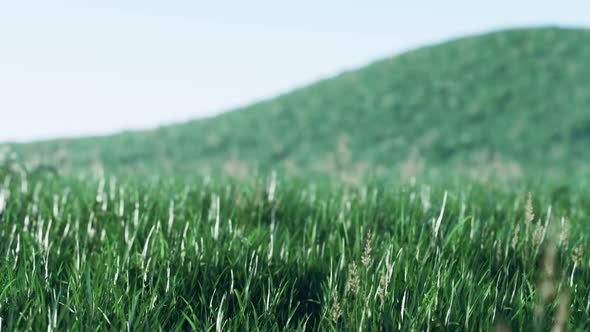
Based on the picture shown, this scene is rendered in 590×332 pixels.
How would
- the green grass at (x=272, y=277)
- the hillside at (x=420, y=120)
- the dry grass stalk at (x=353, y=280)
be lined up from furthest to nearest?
the hillside at (x=420, y=120) → the green grass at (x=272, y=277) → the dry grass stalk at (x=353, y=280)

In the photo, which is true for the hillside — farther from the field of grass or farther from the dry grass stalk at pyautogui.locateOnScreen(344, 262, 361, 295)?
the dry grass stalk at pyautogui.locateOnScreen(344, 262, 361, 295)

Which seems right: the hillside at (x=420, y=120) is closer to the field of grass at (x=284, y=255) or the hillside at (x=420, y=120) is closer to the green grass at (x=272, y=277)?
the field of grass at (x=284, y=255)

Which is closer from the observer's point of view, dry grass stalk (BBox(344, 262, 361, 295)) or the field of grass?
dry grass stalk (BBox(344, 262, 361, 295))

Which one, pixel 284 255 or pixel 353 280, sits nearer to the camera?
pixel 353 280

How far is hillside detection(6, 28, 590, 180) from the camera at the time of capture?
24.5 m

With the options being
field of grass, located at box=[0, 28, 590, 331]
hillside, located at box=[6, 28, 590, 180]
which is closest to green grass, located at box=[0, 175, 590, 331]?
field of grass, located at box=[0, 28, 590, 331]

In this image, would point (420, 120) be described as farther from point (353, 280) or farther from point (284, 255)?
point (353, 280)

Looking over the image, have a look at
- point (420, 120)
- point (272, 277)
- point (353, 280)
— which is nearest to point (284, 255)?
point (272, 277)

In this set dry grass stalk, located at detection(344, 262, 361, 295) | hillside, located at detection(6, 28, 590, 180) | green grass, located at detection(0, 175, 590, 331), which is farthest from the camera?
hillside, located at detection(6, 28, 590, 180)

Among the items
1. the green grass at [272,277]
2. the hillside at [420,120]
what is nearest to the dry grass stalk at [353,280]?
the green grass at [272,277]

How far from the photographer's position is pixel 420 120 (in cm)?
2789

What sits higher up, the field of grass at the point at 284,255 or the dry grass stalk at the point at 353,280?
the dry grass stalk at the point at 353,280

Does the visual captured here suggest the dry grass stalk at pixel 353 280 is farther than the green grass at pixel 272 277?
No

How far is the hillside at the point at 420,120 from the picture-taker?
24.5 meters
